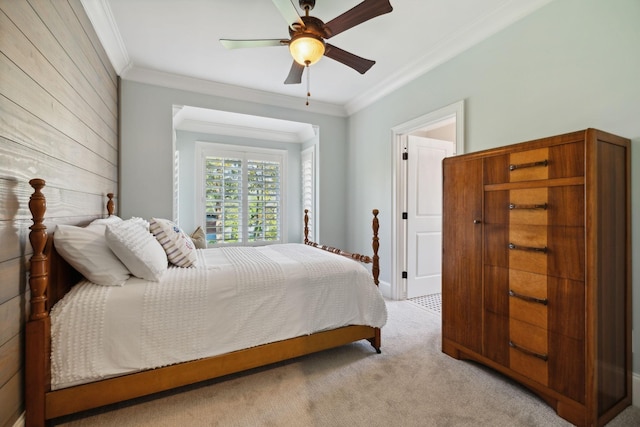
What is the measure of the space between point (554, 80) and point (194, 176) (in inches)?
174

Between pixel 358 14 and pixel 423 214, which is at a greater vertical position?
pixel 358 14

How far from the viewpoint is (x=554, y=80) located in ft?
6.64

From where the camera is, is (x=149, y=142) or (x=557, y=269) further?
(x=149, y=142)

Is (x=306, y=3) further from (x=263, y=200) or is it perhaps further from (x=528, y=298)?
(x=263, y=200)

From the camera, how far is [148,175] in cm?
332

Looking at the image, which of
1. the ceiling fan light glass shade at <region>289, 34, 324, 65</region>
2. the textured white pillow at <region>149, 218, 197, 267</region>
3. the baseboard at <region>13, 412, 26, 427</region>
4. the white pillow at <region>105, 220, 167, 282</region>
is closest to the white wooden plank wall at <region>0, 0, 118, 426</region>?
the baseboard at <region>13, 412, 26, 427</region>

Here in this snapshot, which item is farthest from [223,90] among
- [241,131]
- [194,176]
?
[194,176]

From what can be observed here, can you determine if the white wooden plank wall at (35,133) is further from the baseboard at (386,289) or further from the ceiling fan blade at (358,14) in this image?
the baseboard at (386,289)

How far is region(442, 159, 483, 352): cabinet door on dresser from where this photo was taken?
6.60ft

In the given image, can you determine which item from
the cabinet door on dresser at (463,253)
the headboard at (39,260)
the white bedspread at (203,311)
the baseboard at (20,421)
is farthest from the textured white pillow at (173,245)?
the cabinet door on dresser at (463,253)

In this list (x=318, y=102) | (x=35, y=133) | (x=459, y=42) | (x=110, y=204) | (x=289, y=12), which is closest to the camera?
(x=35, y=133)

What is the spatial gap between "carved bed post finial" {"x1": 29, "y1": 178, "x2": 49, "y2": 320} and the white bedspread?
99 mm

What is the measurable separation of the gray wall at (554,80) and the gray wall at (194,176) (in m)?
2.57

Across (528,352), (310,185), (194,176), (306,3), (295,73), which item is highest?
(306,3)
